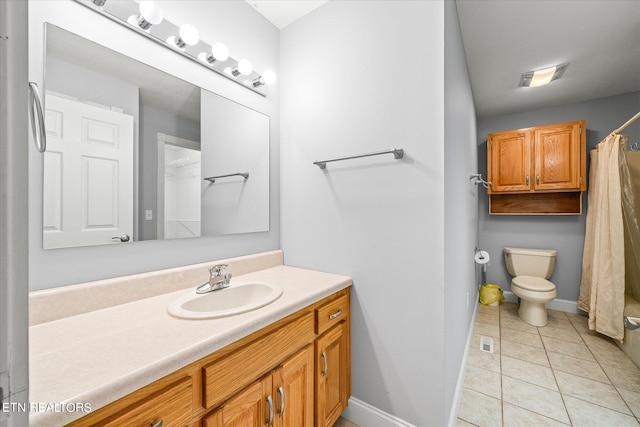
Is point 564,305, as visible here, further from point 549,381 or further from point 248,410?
point 248,410

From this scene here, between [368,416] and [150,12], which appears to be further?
[368,416]

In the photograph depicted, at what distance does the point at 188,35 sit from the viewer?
1271mm

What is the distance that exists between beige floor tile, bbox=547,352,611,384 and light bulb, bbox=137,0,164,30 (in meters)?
3.28

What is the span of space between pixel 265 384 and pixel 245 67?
5.31 ft

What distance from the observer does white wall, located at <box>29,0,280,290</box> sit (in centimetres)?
94

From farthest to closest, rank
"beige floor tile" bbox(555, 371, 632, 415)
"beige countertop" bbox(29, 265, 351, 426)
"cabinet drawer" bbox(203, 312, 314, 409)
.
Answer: "beige floor tile" bbox(555, 371, 632, 415) < "cabinet drawer" bbox(203, 312, 314, 409) < "beige countertop" bbox(29, 265, 351, 426)

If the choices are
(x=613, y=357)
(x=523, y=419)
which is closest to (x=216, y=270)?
(x=523, y=419)

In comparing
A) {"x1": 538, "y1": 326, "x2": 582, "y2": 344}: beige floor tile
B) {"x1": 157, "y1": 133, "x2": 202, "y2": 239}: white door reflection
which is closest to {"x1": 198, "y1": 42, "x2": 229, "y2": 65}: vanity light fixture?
{"x1": 157, "y1": 133, "x2": 202, "y2": 239}: white door reflection

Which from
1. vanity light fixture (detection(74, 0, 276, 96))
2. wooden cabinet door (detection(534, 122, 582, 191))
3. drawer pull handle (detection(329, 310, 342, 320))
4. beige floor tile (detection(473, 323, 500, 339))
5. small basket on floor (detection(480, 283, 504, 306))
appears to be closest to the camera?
vanity light fixture (detection(74, 0, 276, 96))

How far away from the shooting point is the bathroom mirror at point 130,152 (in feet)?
3.23

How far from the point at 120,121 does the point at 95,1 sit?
452mm

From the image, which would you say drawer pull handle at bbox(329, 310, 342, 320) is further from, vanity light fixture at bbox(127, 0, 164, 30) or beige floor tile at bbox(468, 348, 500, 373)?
vanity light fixture at bbox(127, 0, 164, 30)
